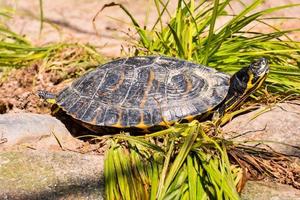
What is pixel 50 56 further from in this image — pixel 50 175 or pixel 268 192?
pixel 268 192

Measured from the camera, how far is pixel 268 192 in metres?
2.81

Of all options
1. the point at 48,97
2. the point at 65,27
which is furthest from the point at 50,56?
the point at 65,27

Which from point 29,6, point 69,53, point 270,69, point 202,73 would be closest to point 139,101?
point 202,73

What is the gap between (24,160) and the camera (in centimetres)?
299

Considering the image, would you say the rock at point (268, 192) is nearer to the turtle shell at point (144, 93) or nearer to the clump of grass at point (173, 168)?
the clump of grass at point (173, 168)

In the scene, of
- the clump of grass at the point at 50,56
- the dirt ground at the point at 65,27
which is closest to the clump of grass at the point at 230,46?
the dirt ground at the point at 65,27

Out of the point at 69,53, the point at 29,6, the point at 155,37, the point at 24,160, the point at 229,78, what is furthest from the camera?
the point at 29,6

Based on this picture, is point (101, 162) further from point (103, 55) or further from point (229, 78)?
point (103, 55)

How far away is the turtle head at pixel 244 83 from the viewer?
347 cm

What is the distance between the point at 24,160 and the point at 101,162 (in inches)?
15.9

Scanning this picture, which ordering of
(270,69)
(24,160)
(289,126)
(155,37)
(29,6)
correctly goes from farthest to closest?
(29,6) → (155,37) → (270,69) → (289,126) → (24,160)

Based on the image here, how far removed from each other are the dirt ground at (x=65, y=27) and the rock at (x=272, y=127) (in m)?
1.46

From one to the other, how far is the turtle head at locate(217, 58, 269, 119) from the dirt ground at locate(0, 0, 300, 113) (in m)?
1.35

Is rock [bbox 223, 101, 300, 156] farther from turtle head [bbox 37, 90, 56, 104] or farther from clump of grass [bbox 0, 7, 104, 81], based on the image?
clump of grass [bbox 0, 7, 104, 81]
